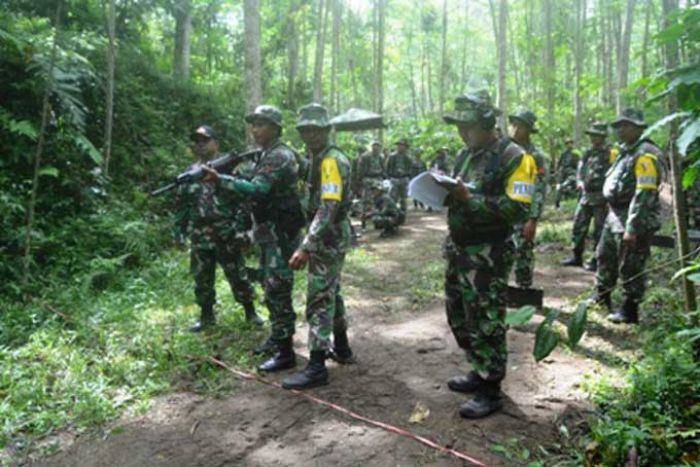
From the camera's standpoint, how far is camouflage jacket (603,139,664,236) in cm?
499

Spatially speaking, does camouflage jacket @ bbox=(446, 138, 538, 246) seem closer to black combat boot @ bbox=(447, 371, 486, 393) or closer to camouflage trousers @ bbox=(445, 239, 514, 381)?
camouflage trousers @ bbox=(445, 239, 514, 381)

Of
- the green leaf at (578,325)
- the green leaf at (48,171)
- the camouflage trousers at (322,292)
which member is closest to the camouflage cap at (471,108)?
the camouflage trousers at (322,292)

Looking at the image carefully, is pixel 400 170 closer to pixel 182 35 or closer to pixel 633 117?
pixel 182 35

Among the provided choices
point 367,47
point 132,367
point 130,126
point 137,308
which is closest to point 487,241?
point 132,367

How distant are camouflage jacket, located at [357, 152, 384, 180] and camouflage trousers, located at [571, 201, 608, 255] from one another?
574cm

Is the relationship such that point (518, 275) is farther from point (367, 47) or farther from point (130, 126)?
point (367, 47)

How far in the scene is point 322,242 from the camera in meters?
4.06

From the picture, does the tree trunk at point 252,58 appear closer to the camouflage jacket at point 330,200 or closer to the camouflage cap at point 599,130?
the camouflage jacket at point 330,200

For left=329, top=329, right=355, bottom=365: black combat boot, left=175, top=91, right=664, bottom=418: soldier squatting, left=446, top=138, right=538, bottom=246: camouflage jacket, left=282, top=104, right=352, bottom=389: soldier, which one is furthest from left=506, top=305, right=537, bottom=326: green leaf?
left=329, top=329, right=355, bottom=365: black combat boot

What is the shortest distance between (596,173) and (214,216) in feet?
Answer: 16.9

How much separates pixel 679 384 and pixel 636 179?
244cm

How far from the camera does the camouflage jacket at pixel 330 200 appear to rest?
13.0 ft

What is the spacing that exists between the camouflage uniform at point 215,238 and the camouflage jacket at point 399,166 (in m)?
7.57

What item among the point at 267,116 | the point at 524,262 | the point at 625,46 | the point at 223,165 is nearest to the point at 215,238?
the point at 223,165
